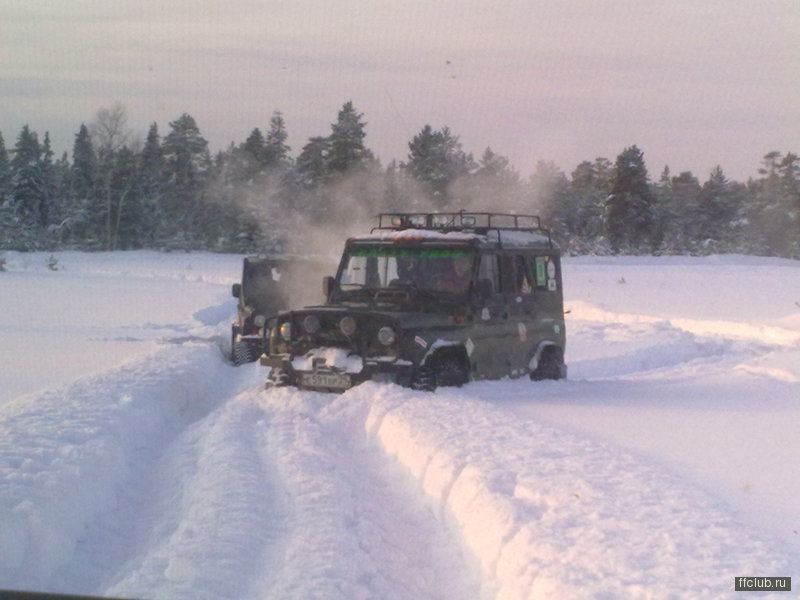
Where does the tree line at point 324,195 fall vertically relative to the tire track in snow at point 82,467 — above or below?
above

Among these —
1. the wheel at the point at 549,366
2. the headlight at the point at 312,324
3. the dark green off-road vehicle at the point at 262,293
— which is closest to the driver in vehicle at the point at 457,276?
the headlight at the point at 312,324

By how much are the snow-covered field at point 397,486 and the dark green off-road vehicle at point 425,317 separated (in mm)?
378

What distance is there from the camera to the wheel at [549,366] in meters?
13.5

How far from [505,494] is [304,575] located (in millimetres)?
1646

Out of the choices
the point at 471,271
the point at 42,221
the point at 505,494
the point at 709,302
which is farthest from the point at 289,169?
the point at 505,494

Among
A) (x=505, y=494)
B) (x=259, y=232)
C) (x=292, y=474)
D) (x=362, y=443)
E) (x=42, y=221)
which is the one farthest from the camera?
(x=42, y=221)

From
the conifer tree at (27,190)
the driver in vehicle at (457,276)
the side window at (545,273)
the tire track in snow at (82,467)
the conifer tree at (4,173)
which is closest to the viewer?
the tire track in snow at (82,467)

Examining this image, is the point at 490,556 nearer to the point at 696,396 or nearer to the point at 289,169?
the point at 696,396

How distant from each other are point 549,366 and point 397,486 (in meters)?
6.16

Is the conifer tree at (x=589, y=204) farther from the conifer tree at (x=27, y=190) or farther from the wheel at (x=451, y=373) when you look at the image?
the wheel at (x=451, y=373)

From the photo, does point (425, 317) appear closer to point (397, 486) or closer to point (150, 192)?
point (397, 486)

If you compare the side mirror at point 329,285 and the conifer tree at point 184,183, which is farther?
the conifer tree at point 184,183

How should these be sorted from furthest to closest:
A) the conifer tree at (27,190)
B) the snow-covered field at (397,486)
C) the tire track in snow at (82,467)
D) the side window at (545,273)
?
the conifer tree at (27,190), the side window at (545,273), the tire track in snow at (82,467), the snow-covered field at (397,486)

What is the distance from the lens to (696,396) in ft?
40.2
